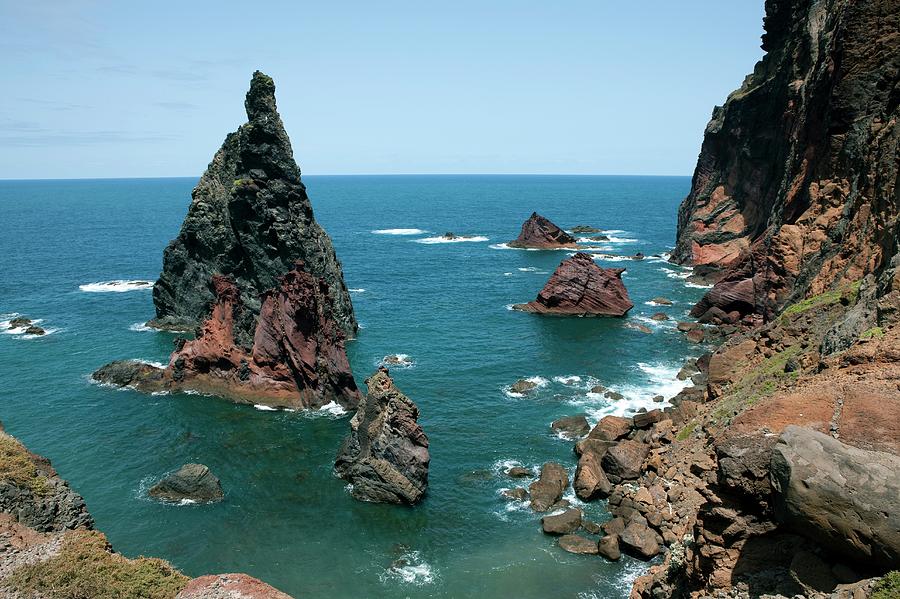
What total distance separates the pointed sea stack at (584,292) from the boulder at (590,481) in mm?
49415

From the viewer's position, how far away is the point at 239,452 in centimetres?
5544

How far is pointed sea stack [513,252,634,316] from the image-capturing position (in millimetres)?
95250

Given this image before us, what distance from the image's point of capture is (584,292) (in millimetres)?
96000

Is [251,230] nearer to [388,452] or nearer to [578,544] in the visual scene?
[388,452]

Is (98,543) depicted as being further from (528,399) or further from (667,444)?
(528,399)

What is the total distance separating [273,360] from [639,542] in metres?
41.1

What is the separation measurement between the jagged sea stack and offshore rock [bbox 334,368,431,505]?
26.9 metres

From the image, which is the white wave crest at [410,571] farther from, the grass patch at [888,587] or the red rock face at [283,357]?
the grass patch at [888,587]

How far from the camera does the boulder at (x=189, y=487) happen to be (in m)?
47.1

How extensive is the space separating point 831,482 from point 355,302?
310ft

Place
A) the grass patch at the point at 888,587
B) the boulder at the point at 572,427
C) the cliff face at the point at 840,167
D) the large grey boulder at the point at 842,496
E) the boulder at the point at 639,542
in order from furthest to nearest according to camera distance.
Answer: the boulder at the point at 572,427, the boulder at the point at 639,542, the cliff face at the point at 840,167, the large grey boulder at the point at 842,496, the grass patch at the point at 888,587

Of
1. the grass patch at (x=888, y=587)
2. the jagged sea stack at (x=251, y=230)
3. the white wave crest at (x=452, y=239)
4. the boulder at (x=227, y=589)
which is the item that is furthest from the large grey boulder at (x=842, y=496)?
the white wave crest at (x=452, y=239)

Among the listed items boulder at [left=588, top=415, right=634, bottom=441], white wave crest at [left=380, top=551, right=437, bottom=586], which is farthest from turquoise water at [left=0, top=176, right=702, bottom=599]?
boulder at [left=588, top=415, right=634, bottom=441]

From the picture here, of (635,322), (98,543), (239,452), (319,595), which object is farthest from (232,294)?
(635,322)
